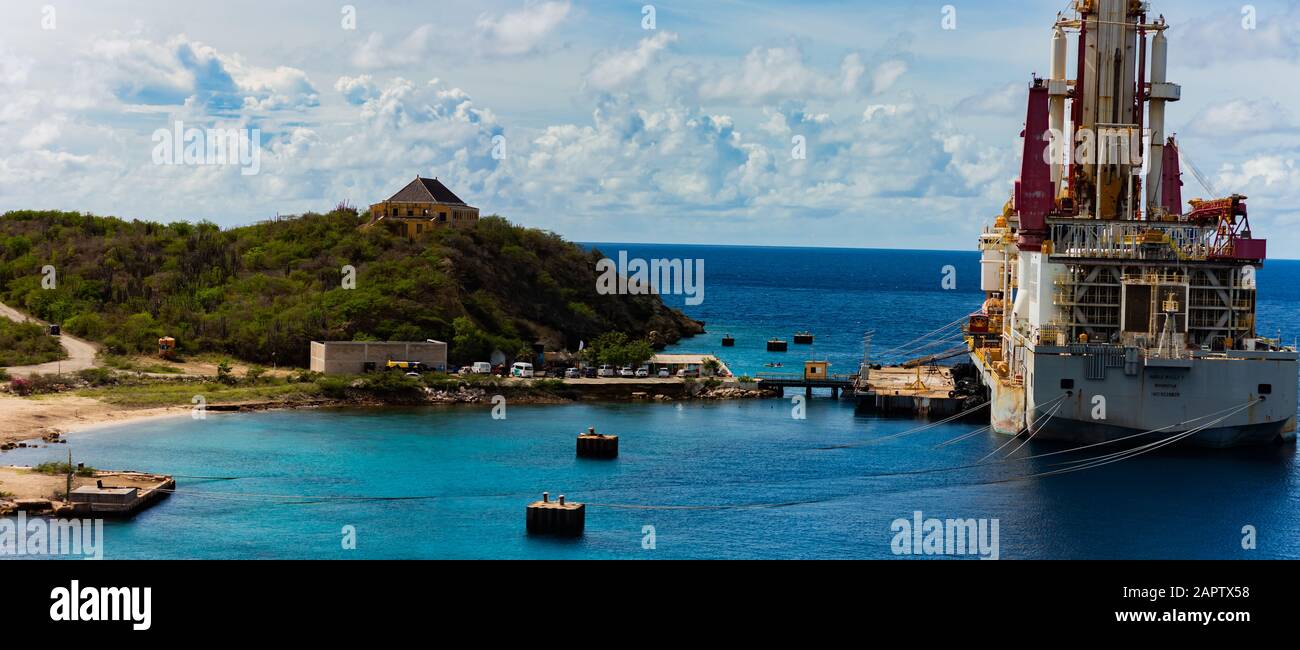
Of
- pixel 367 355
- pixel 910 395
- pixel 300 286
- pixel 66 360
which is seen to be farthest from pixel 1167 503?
pixel 300 286

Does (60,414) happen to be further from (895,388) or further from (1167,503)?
(1167,503)

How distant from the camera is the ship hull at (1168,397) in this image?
62938 millimetres

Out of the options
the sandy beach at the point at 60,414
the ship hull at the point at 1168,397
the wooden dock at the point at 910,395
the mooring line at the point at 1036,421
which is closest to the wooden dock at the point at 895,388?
the wooden dock at the point at 910,395

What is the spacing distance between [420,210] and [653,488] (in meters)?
70.5

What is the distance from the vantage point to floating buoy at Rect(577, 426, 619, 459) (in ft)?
210

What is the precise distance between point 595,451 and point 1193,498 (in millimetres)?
26316

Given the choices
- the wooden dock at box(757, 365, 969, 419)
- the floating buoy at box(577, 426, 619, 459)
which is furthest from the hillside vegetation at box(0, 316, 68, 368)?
the wooden dock at box(757, 365, 969, 419)

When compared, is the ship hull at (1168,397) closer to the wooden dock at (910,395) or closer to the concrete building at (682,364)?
the wooden dock at (910,395)

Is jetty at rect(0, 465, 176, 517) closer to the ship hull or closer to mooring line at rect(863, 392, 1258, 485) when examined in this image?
mooring line at rect(863, 392, 1258, 485)

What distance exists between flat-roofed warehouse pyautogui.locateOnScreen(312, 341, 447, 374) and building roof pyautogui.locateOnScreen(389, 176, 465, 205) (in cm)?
3427

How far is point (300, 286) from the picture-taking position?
105m

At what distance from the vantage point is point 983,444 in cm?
6875
